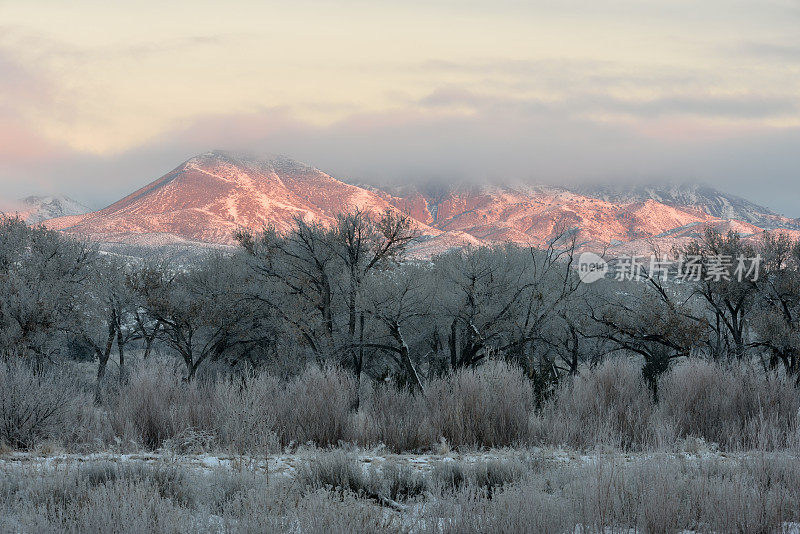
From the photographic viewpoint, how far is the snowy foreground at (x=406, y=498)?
505 cm

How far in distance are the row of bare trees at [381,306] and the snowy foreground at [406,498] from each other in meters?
6.11

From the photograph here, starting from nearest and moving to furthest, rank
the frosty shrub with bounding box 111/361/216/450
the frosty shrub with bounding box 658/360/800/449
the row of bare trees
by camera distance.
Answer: the frosty shrub with bounding box 111/361/216/450 < the frosty shrub with bounding box 658/360/800/449 < the row of bare trees

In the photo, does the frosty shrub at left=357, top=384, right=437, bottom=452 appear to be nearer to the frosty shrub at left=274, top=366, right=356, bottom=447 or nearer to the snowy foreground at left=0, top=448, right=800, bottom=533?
the frosty shrub at left=274, top=366, right=356, bottom=447

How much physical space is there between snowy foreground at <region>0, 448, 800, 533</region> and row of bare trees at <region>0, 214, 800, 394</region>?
6109 mm

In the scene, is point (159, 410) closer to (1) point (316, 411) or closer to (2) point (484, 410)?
(1) point (316, 411)

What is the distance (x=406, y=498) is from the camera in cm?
682

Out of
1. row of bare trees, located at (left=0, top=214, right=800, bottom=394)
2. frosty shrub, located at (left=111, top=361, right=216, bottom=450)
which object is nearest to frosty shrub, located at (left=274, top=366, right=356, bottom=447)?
frosty shrub, located at (left=111, top=361, right=216, bottom=450)

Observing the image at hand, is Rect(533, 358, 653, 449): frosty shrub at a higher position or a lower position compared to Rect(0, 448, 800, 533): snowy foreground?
lower

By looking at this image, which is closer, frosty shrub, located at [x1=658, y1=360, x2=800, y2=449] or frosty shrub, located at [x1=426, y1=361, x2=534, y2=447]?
frosty shrub, located at [x1=426, y1=361, x2=534, y2=447]

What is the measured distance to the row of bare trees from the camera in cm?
1595

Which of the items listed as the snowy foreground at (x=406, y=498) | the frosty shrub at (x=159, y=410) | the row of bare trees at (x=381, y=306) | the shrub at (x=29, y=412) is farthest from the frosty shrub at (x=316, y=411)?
the shrub at (x=29, y=412)

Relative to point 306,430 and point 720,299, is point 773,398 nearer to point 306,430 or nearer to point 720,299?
point 720,299

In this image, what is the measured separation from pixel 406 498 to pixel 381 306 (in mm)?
9705

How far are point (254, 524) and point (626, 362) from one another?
10.9 metres
